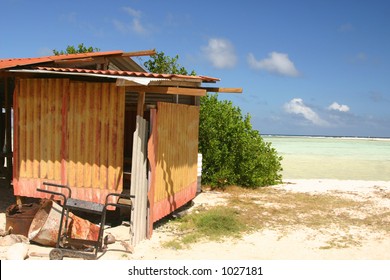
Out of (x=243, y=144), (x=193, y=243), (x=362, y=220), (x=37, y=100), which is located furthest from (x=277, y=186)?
(x=37, y=100)

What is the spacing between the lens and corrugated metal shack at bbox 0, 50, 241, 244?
7.73 m

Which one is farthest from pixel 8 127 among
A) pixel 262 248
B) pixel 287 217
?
pixel 287 217

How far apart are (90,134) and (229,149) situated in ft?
26.2

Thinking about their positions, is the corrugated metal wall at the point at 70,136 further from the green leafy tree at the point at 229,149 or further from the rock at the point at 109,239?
the green leafy tree at the point at 229,149

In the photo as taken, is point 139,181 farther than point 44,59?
No

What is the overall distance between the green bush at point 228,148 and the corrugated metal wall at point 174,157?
136 inches

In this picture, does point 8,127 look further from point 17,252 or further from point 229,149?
point 229,149

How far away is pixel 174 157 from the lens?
9.30 m

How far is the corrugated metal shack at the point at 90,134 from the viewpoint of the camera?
7727 millimetres

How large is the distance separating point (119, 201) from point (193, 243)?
183 cm

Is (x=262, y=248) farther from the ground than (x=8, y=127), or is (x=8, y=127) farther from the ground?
(x=8, y=127)

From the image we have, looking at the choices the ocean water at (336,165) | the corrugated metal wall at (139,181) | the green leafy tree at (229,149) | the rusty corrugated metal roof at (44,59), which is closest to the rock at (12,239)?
the corrugated metal wall at (139,181)

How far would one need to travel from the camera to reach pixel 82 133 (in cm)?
827

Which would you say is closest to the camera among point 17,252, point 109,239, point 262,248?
point 17,252
